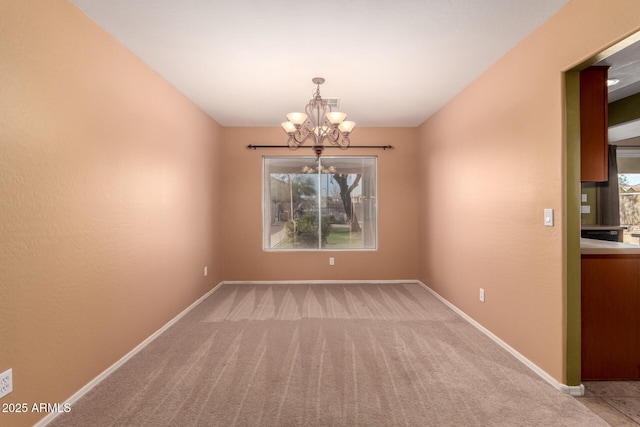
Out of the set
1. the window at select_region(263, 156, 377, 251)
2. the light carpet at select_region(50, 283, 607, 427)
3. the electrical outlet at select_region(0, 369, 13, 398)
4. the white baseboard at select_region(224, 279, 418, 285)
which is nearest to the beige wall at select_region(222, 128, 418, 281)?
the white baseboard at select_region(224, 279, 418, 285)

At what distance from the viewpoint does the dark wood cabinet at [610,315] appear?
2.20 metres

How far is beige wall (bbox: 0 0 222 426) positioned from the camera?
162 centimetres

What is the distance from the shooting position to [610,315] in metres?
2.21

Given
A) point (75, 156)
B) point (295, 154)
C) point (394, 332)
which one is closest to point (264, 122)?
point (295, 154)

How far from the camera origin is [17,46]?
63.9 inches

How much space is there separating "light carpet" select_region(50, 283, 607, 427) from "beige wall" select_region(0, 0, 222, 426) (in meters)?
0.37

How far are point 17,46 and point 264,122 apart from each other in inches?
132

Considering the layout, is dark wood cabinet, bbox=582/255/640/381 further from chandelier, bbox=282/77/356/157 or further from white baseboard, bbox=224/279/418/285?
white baseboard, bbox=224/279/418/285

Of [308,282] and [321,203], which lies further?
[321,203]

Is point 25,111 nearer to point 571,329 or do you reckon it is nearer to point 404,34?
point 404,34

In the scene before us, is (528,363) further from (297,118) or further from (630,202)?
(630,202)

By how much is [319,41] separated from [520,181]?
206 cm

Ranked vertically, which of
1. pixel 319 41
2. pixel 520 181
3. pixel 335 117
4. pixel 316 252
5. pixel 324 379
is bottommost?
pixel 324 379

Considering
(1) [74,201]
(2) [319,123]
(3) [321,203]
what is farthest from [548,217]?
(3) [321,203]
